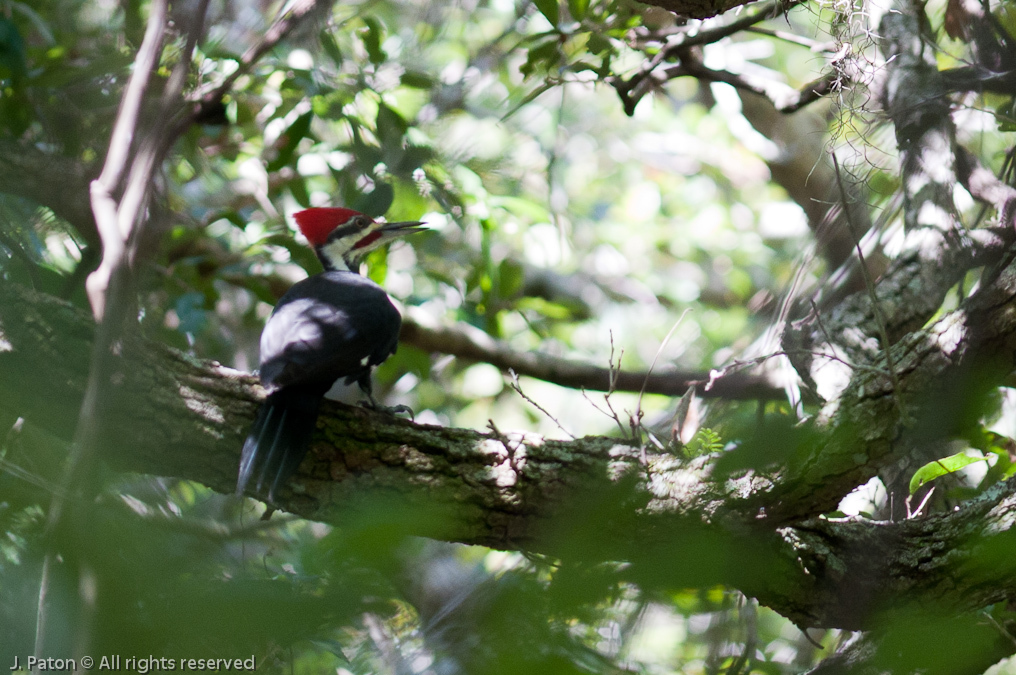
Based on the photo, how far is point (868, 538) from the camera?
2.18m

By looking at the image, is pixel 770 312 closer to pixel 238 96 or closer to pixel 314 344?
pixel 314 344

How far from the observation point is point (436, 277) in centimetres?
400

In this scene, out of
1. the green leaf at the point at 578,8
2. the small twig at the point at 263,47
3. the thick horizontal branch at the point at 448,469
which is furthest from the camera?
the green leaf at the point at 578,8

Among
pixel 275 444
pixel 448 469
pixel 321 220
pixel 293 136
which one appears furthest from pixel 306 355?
pixel 293 136

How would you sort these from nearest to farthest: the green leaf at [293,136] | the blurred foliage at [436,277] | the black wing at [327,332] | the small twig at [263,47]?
the blurred foliage at [436,277] → the black wing at [327,332] → the small twig at [263,47] → the green leaf at [293,136]

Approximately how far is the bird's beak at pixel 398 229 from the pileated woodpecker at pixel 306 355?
0.12 feet

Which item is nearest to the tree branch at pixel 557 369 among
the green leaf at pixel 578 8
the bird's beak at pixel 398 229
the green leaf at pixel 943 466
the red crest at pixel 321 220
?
the bird's beak at pixel 398 229

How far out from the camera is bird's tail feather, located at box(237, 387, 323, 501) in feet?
A: 7.28

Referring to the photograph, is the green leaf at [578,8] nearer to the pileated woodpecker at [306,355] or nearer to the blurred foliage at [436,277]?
the blurred foliage at [436,277]

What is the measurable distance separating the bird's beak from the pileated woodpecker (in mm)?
37

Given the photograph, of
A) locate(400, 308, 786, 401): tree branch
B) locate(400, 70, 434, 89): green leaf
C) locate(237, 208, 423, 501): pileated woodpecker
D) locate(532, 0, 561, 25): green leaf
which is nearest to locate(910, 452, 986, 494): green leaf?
locate(400, 308, 786, 401): tree branch

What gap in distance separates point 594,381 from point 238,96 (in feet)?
7.53

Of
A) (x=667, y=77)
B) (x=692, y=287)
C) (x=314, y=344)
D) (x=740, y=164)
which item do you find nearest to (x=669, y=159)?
(x=740, y=164)

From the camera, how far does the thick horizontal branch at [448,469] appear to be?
198 cm
